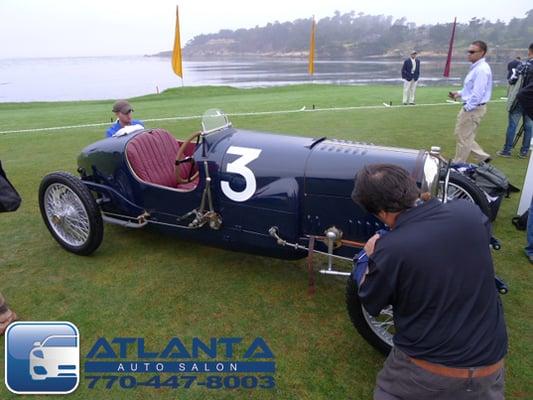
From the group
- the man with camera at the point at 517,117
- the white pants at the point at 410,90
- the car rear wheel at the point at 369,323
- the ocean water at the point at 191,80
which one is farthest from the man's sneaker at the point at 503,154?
the ocean water at the point at 191,80

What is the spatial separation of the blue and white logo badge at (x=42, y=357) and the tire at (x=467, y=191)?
3.45 meters

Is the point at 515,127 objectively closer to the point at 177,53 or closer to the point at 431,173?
the point at 431,173

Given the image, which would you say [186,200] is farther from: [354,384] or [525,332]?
[525,332]

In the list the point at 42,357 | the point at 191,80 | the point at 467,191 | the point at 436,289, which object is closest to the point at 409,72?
the point at 467,191

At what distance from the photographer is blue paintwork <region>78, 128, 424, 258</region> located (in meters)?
2.88

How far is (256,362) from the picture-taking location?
106 inches

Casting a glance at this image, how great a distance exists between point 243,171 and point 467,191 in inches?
85.8

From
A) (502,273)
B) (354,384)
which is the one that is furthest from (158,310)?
(502,273)

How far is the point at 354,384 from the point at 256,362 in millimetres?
647

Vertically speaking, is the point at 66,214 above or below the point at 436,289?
below

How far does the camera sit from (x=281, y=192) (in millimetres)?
3031

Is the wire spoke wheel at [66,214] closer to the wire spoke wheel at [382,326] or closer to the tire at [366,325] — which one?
the tire at [366,325]

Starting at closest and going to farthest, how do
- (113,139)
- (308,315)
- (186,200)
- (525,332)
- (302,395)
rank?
(302,395) < (525,332) < (308,315) < (186,200) < (113,139)

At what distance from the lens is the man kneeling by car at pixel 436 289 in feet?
5.07
